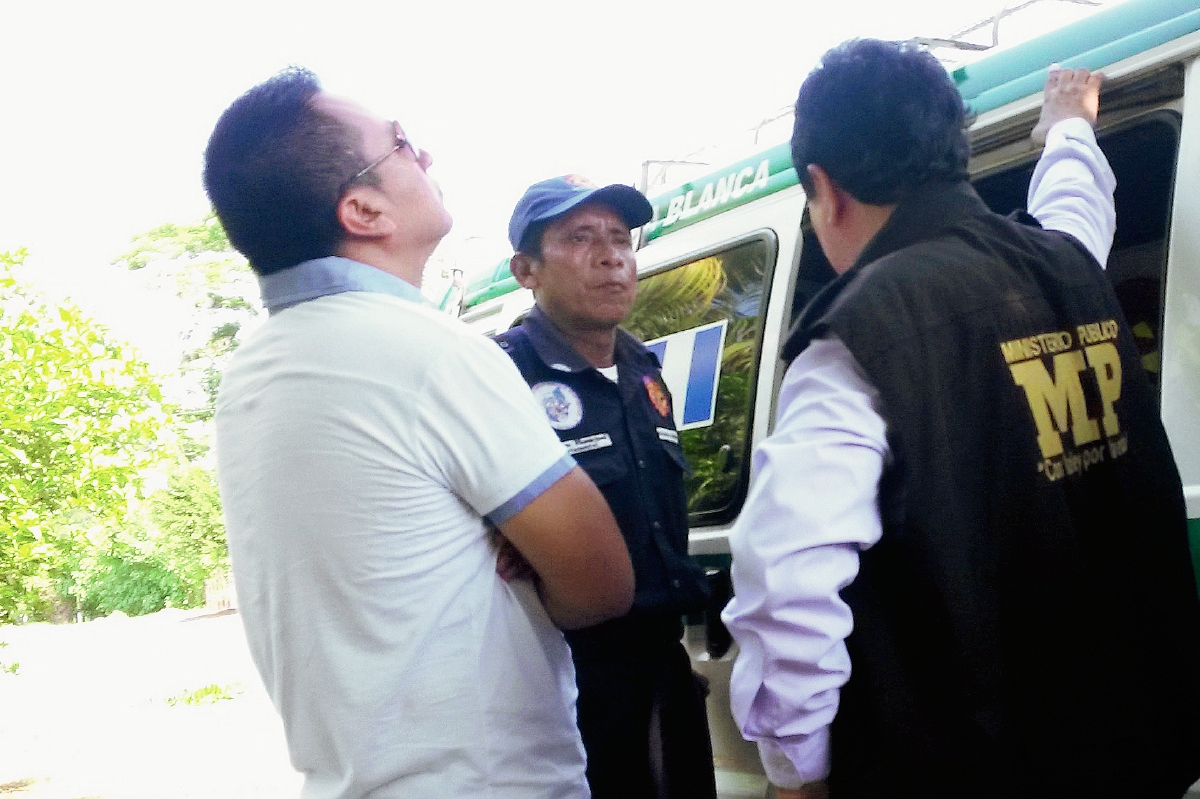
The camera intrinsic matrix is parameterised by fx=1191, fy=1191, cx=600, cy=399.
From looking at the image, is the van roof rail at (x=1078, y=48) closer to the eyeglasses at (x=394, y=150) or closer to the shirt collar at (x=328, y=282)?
the eyeglasses at (x=394, y=150)

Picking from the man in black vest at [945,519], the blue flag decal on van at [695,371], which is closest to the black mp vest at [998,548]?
the man in black vest at [945,519]

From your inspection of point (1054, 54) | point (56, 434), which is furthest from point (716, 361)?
point (56, 434)

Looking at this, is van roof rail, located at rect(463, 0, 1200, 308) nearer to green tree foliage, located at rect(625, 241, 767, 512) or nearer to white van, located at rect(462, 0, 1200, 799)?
white van, located at rect(462, 0, 1200, 799)

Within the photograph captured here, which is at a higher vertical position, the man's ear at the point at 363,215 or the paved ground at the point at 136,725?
the man's ear at the point at 363,215

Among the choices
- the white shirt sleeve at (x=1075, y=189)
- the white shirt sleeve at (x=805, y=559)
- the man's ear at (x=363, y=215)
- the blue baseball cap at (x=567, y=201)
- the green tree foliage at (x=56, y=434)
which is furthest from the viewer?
the green tree foliage at (x=56, y=434)

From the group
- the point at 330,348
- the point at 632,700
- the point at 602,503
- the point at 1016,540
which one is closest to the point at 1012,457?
the point at 1016,540

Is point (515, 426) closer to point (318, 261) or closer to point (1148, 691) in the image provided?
point (318, 261)

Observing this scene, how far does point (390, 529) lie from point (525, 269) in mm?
1384

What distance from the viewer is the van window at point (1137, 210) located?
2629 millimetres

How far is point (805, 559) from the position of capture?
143 centimetres

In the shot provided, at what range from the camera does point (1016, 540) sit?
1492 mm

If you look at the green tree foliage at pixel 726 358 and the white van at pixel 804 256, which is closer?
the white van at pixel 804 256

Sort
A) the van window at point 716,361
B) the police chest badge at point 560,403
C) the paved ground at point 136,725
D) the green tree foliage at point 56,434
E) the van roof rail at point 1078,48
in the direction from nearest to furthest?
1. the van roof rail at point 1078,48
2. the police chest badge at point 560,403
3. the van window at point 716,361
4. the green tree foliage at point 56,434
5. the paved ground at point 136,725

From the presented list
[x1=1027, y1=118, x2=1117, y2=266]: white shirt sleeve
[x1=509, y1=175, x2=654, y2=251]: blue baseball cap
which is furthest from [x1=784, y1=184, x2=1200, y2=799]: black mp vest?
[x1=509, y1=175, x2=654, y2=251]: blue baseball cap
